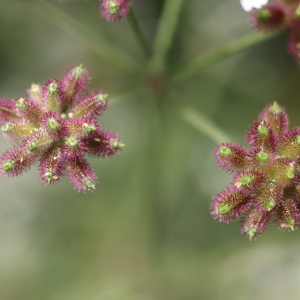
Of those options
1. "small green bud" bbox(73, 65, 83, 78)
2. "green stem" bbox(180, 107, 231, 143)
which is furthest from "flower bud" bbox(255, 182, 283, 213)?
"small green bud" bbox(73, 65, 83, 78)

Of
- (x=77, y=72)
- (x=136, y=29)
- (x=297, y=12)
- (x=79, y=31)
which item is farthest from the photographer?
(x=79, y=31)

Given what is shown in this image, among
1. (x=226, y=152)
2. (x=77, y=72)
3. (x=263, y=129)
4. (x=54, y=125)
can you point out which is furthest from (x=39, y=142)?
(x=263, y=129)

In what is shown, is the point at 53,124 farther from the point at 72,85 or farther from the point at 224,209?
the point at 224,209

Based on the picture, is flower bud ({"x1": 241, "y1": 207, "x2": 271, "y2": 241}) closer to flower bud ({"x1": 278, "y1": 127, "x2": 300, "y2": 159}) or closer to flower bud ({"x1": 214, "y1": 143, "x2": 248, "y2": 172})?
flower bud ({"x1": 214, "y1": 143, "x2": 248, "y2": 172})

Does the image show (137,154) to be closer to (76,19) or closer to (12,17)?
(76,19)

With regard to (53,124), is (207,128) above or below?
above

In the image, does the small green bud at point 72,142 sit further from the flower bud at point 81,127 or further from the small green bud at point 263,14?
the small green bud at point 263,14
